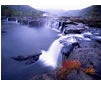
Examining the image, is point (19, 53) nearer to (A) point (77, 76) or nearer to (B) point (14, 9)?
(B) point (14, 9)

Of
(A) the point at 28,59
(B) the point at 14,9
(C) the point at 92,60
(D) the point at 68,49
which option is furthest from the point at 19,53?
(C) the point at 92,60

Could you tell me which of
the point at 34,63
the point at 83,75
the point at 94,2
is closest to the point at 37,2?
the point at 94,2

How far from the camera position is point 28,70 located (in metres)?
2.77

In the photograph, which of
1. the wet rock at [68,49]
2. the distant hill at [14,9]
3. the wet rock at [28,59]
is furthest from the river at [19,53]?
the wet rock at [68,49]

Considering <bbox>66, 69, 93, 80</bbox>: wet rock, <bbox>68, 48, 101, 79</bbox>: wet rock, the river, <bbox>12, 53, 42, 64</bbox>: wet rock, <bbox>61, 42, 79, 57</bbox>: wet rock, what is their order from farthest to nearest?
<bbox>61, 42, 79, 57</bbox>: wet rock, <bbox>12, 53, 42, 64</bbox>: wet rock, the river, <bbox>68, 48, 101, 79</bbox>: wet rock, <bbox>66, 69, 93, 80</bbox>: wet rock

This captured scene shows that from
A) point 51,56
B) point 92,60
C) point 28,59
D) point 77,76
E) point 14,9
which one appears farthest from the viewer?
point 51,56

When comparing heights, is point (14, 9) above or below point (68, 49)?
above

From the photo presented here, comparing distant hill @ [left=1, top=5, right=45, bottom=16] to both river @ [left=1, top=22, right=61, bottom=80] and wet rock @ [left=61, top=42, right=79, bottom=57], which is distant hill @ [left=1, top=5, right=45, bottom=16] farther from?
wet rock @ [left=61, top=42, right=79, bottom=57]

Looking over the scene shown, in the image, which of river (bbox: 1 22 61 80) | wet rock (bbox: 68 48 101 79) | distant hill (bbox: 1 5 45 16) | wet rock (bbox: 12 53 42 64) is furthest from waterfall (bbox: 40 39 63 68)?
distant hill (bbox: 1 5 45 16)

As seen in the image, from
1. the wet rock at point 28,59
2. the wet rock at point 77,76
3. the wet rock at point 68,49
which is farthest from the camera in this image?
the wet rock at point 68,49

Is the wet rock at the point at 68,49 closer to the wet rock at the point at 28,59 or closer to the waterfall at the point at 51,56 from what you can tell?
the waterfall at the point at 51,56

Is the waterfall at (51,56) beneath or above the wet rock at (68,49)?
beneath

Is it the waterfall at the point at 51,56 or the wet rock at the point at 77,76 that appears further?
the waterfall at the point at 51,56

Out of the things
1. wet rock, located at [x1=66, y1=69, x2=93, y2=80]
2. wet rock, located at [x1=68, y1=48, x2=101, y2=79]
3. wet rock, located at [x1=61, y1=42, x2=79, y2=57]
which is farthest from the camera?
wet rock, located at [x1=61, y1=42, x2=79, y2=57]
